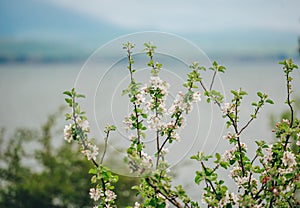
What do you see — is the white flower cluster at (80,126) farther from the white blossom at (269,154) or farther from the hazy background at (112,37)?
the hazy background at (112,37)

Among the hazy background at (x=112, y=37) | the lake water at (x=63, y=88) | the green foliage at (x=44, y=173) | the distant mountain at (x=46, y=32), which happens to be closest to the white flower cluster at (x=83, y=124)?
the lake water at (x=63, y=88)

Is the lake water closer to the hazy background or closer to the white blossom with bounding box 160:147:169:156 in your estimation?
the hazy background

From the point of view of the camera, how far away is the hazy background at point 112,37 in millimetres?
3143

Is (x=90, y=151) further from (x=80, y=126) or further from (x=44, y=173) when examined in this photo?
(x=44, y=173)

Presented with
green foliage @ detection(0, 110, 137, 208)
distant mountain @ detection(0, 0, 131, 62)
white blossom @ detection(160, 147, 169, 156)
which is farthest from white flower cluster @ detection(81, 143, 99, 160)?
distant mountain @ detection(0, 0, 131, 62)

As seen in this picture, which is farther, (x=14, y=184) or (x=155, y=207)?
(x=14, y=184)

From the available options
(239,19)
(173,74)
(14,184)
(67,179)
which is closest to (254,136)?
(239,19)

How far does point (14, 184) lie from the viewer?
2613 mm

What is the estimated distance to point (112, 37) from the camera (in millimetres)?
3354

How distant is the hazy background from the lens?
3143mm

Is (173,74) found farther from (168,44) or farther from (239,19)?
(239,19)

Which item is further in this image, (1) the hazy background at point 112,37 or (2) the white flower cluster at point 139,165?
(1) the hazy background at point 112,37

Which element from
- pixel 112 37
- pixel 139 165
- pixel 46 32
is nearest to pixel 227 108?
pixel 139 165

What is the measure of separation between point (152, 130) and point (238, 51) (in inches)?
91.9
